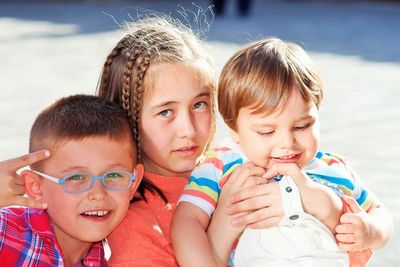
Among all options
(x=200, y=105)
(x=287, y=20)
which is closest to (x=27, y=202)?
(x=200, y=105)

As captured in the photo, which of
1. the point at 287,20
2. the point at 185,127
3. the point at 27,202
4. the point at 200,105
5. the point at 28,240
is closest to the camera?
the point at 27,202

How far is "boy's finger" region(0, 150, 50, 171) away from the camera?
8.70 ft

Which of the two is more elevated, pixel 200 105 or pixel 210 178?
pixel 200 105

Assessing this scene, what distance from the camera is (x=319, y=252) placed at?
2607 millimetres

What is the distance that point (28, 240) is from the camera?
9.07 feet

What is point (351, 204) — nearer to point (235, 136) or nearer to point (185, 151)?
point (235, 136)

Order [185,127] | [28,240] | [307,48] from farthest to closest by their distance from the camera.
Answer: [307,48] < [185,127] < [28,240]

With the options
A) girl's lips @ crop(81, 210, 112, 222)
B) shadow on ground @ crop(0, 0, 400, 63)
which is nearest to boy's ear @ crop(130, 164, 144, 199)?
girl's lips @ crop(81, 210, 112, 222)

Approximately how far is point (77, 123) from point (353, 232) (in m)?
0.90

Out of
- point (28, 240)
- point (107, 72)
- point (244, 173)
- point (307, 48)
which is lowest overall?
point (307, 48)

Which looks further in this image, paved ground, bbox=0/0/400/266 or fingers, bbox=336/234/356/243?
paved ground, bbox=0/0/400/266

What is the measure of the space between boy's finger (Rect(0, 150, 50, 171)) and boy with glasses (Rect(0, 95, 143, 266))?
6 centimetres

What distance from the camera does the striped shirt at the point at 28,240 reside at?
8.93 feet

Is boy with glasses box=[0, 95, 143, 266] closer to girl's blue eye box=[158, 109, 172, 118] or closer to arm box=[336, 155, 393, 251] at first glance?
girl's blue eye box=[158, 109, 172, 118]
